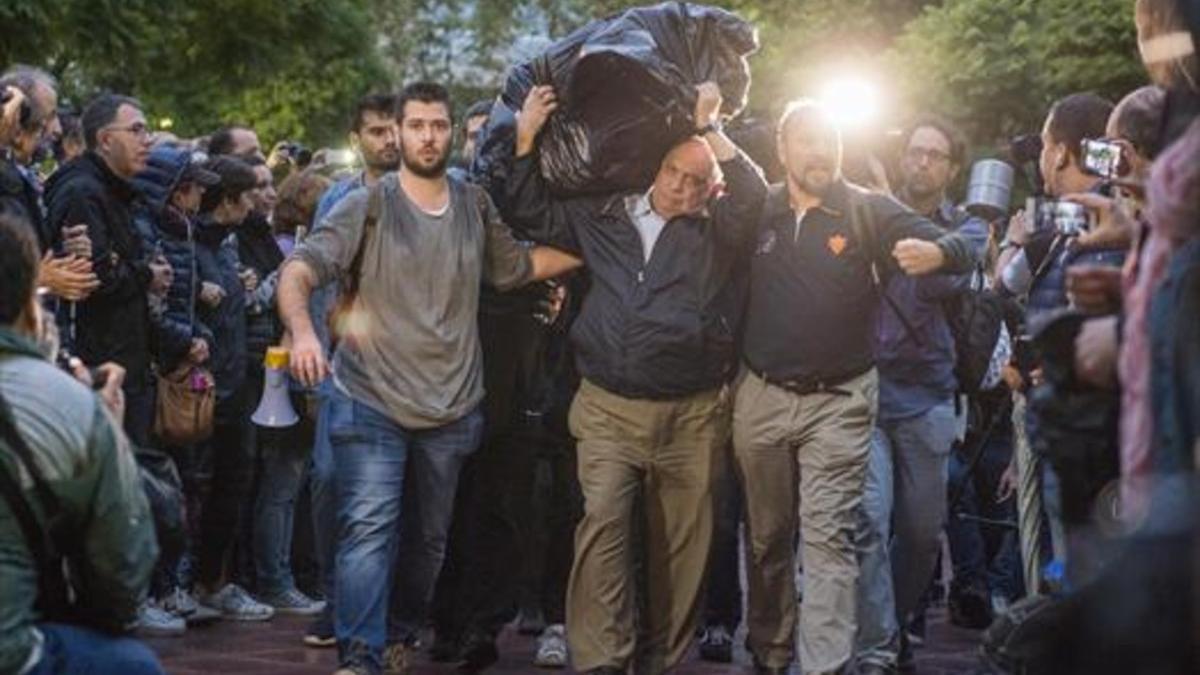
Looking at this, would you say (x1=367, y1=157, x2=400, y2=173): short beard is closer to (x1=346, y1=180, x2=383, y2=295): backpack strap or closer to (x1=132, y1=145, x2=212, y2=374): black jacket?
(x1=132, y1=145, x2=212, y2=374): black jacket

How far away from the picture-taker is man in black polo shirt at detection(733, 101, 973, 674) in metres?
9.01

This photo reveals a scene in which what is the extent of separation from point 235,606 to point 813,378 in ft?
11.0

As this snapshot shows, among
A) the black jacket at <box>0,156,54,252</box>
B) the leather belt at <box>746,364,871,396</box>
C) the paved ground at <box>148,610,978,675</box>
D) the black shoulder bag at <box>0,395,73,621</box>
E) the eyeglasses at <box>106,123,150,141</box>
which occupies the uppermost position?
the eyeglasses at <box>106,123,150,141</box>

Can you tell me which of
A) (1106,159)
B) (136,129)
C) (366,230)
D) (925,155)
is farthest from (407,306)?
(925,155)

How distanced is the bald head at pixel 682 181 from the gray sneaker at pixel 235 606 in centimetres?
314

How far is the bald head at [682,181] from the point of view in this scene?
9102 mm

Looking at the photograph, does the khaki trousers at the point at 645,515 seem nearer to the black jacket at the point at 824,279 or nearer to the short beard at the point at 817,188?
the black jacket at the point at 824,279

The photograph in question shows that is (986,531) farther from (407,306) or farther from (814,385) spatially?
(407,306)

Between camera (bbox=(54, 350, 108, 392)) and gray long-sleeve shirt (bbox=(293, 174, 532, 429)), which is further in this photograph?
gray long-sleeve shirt (bbox=(293, 174, 532, 429))

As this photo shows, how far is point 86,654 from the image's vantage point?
19.0 ft

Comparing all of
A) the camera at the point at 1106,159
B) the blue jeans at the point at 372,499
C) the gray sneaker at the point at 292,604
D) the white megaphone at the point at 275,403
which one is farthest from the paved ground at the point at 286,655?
the camera at the point at 1106,159

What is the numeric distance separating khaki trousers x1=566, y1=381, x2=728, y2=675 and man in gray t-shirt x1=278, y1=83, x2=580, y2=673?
1.59ft

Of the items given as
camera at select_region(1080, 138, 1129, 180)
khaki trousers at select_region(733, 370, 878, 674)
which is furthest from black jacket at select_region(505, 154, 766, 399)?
camera at select_region(1080, 138, 1129, 180)

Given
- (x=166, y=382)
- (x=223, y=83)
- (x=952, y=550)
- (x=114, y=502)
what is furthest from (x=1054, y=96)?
(x=114, y=502)
